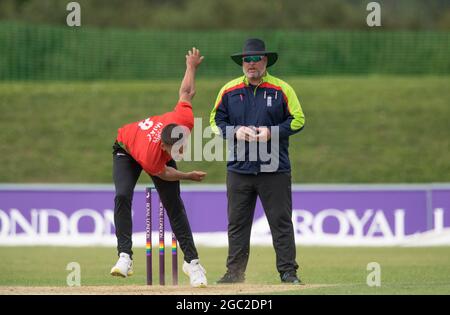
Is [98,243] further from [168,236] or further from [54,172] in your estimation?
[54,172]

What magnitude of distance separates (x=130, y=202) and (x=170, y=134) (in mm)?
905

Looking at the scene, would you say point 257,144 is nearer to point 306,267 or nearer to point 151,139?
point 151,139

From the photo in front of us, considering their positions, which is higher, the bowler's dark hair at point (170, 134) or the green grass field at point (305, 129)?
the bowler's dark hair at point (170, 134)

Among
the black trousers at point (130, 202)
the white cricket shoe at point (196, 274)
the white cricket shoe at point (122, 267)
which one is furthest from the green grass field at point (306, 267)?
the white cricket shoe at point (122, 267)

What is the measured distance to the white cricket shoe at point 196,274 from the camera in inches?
419

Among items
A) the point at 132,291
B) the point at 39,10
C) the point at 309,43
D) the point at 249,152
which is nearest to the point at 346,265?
the point at 249,152

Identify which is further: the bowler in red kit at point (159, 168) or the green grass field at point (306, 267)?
the green grass field at point (306, 267)

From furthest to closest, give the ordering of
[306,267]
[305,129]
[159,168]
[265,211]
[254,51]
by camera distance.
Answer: [305,129] < [306,267] < [265,211] < [254,51] < [159,168]

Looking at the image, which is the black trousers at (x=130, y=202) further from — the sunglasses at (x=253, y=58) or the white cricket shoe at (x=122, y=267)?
the sunglasses at (x=253, y=58)

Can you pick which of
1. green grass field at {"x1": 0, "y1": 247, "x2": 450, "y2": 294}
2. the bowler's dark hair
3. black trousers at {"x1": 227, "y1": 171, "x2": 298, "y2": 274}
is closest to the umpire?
black trousers at {"x1": 227, "y1": 171, "x2": 298, "y2": 274}

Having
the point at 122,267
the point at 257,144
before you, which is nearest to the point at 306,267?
the point at 257,144

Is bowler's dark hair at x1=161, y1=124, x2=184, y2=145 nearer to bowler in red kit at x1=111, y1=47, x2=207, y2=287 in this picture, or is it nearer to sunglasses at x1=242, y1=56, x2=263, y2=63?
bowler in red kit at x1=111, y1=47, x2=207, y2=287

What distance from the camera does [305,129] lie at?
2689 centimetres

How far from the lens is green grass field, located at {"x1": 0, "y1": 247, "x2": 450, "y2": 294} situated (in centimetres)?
1109
